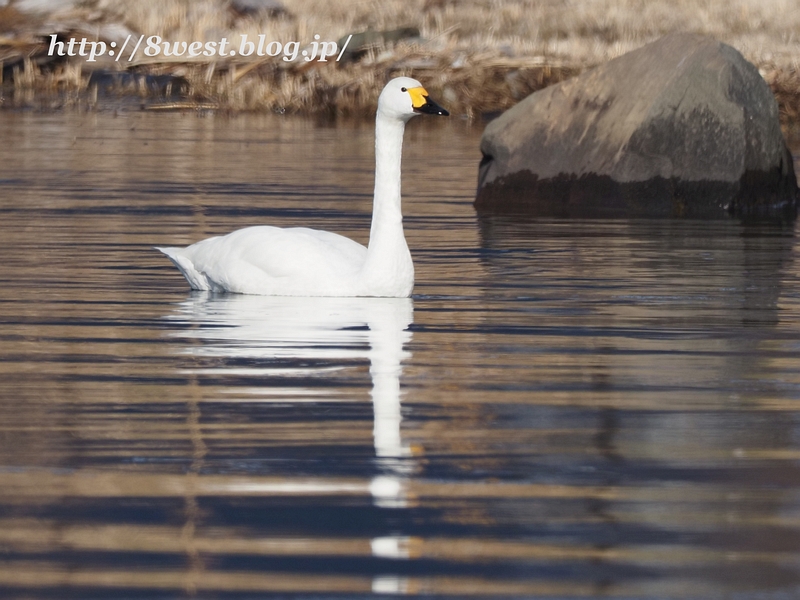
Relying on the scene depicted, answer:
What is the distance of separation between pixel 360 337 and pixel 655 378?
1567mm

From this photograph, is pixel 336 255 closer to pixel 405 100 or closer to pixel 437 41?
pixel 405 100

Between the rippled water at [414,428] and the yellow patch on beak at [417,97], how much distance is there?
1.04 metres

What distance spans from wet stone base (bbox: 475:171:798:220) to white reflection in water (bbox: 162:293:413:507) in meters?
5.84

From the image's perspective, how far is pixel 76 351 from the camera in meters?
7.17

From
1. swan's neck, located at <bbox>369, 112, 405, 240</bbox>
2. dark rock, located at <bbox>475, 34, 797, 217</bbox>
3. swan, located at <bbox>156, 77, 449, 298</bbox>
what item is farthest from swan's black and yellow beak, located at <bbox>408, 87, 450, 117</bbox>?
dark rock, located at <bbox>475, 34, 797, 217</bbox>

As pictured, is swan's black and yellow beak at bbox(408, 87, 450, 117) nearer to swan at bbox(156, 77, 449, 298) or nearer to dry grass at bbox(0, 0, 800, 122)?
swan at bbox(156, 77, 449, 298)

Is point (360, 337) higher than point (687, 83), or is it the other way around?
point (687, 83)

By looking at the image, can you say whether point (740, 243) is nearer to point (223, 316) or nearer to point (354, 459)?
point (223, 316)

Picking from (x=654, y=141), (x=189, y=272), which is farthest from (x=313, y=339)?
(x=654, y=141)

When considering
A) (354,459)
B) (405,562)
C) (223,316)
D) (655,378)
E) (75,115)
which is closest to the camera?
(405,562)

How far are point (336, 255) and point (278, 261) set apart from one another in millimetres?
300

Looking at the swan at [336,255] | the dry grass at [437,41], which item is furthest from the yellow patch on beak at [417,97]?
the dry grass at [437,41]

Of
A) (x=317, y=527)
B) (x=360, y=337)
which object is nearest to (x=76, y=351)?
(x=360, y=337)

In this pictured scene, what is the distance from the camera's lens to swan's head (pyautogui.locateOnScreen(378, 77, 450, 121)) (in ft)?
29.8
